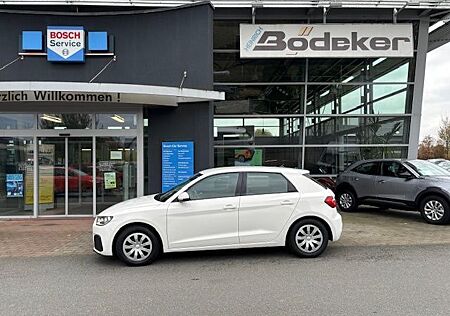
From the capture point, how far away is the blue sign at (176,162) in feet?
37.0

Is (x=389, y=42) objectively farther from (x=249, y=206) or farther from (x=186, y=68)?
(x=249, y=206)

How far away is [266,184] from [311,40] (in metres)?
8.40

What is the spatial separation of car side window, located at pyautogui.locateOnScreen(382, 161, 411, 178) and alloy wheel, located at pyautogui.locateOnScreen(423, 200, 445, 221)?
41.0 inches

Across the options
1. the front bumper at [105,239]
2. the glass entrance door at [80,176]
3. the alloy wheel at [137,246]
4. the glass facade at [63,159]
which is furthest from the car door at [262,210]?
the glass entrance door at [80,176]

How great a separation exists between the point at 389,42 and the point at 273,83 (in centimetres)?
427

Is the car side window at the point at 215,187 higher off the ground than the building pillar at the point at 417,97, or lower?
lower

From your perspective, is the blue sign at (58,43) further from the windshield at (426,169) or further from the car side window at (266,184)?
the windshield at (426,169)

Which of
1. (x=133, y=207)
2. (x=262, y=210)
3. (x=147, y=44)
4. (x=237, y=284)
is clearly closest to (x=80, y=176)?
(x=147, y=44)

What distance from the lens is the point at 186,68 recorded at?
11.4 metres

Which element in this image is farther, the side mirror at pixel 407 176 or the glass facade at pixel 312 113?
the glass facade at pixel 312 113

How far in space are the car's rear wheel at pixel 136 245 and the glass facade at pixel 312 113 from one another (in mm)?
9394

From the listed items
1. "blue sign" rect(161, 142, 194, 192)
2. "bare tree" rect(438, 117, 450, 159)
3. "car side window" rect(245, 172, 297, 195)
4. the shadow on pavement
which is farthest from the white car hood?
"bare tree" rect(438, 117, 450, 159)

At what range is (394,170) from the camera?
37.3ft

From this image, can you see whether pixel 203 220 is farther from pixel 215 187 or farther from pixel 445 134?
pixel 445 134
